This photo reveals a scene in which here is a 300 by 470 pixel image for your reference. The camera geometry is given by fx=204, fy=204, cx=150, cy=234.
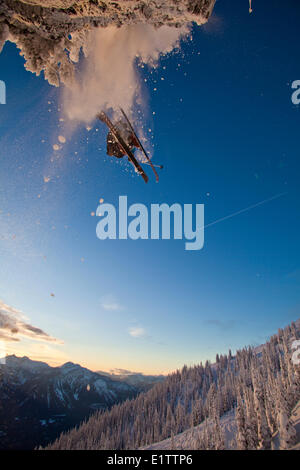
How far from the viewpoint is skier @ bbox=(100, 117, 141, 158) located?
22.7ft

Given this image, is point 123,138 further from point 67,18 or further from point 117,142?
point 67,18

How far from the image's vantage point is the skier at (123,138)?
6934mm

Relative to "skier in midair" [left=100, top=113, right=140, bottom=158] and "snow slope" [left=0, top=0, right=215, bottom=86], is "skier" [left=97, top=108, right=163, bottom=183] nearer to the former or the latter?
"skier in midair" [left=100, top=113, right=140, bottom=158]

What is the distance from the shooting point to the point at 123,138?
7.05 m

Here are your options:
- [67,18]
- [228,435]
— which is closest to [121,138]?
[67,18]

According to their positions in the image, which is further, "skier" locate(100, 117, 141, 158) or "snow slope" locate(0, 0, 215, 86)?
"skier" locate(100, 117, 141, 158)

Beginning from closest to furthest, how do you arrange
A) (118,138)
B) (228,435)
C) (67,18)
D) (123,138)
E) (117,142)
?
(67,18), (118,138), (123,138), (117,142), (228,435)

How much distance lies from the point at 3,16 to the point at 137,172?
5.25 meters

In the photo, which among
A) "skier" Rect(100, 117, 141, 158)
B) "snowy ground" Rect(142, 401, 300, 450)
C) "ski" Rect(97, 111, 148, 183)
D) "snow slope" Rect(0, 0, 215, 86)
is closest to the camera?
"snow slope" Rect(0, 0, 215, 86)

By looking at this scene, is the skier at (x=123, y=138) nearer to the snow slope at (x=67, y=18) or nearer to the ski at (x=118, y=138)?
the ski at (x=118, y=138)

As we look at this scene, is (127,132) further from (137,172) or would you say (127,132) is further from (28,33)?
(28,33)

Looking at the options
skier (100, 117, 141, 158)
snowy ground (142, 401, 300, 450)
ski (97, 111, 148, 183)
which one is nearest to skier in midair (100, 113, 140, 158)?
skier (100, 117, 141, 158)

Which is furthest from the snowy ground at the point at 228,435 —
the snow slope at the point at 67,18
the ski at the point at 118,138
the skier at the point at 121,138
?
the snow slope at the point at 67,18

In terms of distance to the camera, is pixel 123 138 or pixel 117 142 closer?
pixel 123 138
